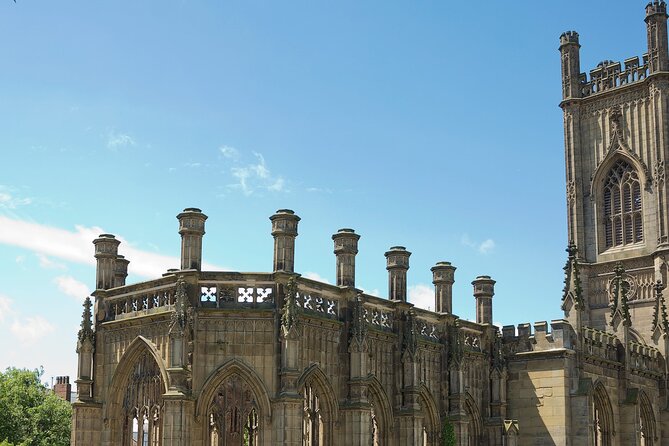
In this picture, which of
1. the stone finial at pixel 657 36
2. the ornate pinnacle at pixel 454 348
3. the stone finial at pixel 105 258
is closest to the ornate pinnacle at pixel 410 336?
the ornate pinnacle at pixel 454 348

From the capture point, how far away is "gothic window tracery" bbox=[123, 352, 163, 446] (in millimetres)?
30031

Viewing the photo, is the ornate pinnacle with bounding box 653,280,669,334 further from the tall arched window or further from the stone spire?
the stone spire

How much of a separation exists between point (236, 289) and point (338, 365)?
4.21 metres

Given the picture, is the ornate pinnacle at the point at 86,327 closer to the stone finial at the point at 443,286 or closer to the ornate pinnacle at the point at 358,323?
the ornate pinnacle at the point at 358,323

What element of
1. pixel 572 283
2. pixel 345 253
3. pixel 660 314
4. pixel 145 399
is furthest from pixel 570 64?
pixel 145 399

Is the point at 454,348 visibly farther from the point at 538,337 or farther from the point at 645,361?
the point at 645,361

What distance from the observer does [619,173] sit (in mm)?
56875

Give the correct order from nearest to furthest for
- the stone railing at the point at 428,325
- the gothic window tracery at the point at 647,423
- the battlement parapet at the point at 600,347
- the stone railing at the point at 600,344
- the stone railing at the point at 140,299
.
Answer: the stone railing at the point at 140,299 < the stone railing at the point at 428,325 < the battlement parapet at the point at 600,347 < the stone railing at the point at 600,344 < the gothic window tracery at the point at 647,423

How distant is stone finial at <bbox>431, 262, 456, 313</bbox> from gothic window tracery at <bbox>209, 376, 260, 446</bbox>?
375 inches

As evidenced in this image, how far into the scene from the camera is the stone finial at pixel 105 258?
32.5 metres

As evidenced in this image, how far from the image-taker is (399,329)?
34.0 meters

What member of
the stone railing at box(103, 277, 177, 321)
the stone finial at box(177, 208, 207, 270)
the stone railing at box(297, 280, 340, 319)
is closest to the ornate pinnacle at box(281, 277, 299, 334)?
the stone railing at box(297, 280, 340, 319)

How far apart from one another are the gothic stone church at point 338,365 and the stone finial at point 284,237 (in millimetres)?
40

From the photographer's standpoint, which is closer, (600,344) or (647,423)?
(600,344)
